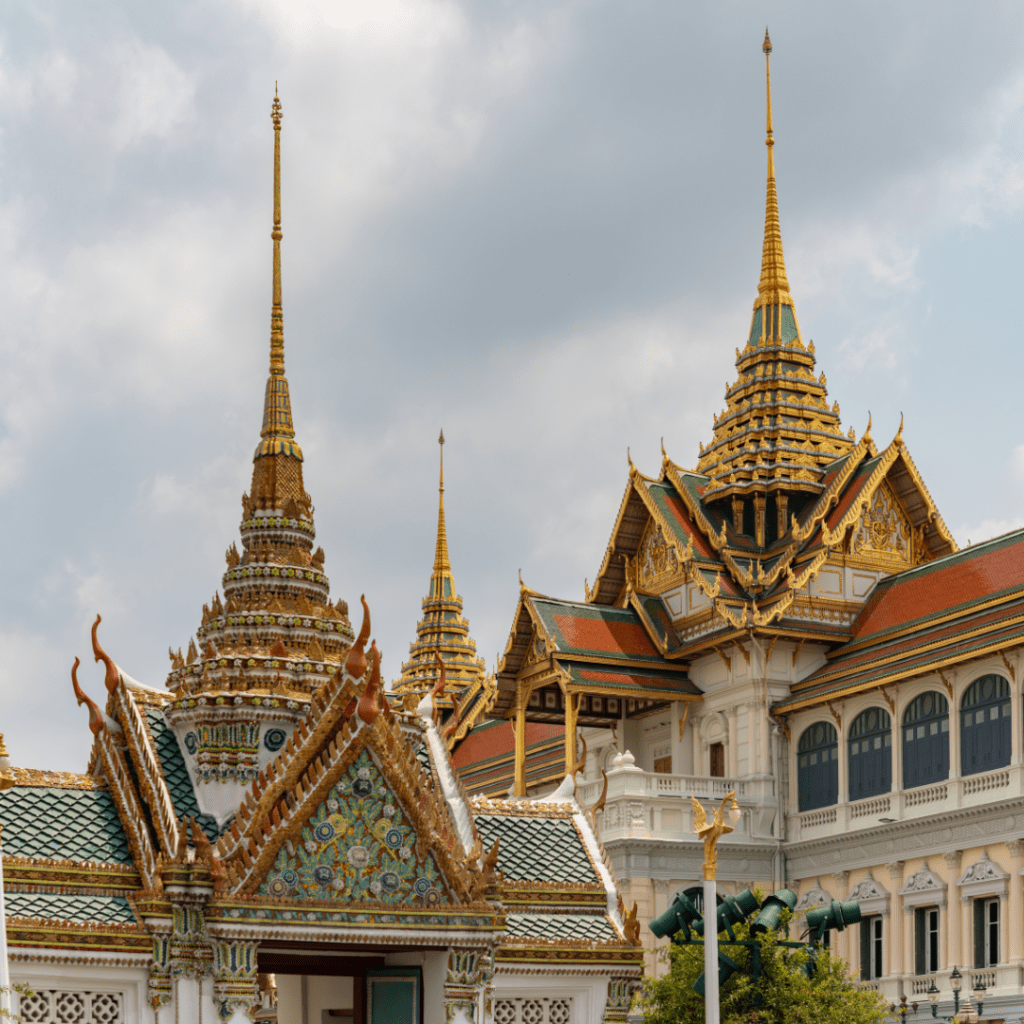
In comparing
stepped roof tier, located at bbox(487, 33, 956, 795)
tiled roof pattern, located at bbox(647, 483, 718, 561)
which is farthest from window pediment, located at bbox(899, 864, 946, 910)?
tiled roof pattern, located at bbox(647, 483, 718, 561)

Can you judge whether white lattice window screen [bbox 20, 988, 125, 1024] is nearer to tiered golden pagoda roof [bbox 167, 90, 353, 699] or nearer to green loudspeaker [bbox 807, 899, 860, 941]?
tiered golden pagoda roof [bbox 167, 90, 353, 699]

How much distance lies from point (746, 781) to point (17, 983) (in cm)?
3010

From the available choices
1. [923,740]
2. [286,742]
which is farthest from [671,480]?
[286,742]

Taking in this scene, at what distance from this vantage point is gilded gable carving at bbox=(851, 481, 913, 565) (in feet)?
151

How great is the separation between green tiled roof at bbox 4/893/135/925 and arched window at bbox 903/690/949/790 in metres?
26.6

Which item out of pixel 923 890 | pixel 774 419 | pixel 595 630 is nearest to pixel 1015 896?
pixel 923 890

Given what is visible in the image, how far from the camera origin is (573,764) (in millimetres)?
44188

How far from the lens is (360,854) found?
15219mm

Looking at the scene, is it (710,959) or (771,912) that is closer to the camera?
(710,959)

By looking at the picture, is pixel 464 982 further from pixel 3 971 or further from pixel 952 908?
pixel 952 908

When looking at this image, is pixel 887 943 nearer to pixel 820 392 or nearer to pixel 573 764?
pixel 573 764

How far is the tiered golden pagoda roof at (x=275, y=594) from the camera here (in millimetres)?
16594

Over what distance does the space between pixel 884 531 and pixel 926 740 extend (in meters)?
8.08

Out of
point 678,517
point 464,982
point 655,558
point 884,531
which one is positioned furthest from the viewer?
point 655,558
